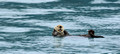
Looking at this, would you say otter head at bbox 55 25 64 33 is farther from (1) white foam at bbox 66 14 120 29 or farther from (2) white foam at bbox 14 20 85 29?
(1) white foam at bbox 66 14 120 29

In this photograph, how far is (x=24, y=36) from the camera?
2047 cm

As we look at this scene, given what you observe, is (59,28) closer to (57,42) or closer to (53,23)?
(57,42)

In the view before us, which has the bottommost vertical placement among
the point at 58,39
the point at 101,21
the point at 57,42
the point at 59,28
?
the point at 57,42

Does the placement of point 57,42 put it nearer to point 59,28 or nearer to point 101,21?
point 59,28

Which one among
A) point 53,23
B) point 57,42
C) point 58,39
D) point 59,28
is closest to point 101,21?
point 53,23

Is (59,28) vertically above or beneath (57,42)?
above

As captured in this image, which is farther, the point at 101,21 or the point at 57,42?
the point at 101,21

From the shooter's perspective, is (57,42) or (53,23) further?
(53,23)

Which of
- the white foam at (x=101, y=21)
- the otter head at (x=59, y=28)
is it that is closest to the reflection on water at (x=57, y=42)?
the otter head at (x=59, y=28)

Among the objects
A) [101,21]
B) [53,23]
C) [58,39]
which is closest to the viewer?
[58,39]

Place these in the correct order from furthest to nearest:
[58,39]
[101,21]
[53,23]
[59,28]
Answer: [101,21], [53,23], [59,28], [58,39]

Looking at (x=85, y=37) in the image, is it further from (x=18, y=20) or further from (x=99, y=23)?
(x=18, y=20)

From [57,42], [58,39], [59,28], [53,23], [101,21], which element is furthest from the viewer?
[101,21]

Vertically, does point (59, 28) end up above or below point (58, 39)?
above
